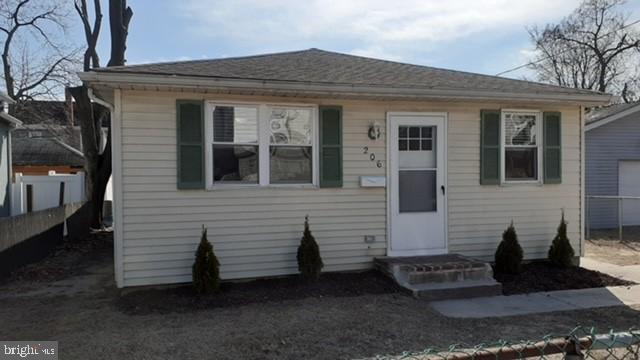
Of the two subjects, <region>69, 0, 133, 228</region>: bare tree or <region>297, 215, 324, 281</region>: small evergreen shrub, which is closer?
<region>297, 215, 324, 281</region>: small evergreen shrub

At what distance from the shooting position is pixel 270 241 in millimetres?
6609

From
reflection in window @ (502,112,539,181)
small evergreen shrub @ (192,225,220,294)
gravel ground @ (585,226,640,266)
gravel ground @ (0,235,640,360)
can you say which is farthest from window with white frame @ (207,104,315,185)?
gravel ground @ (585,226,640,266)

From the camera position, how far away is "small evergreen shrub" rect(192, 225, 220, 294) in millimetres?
5910

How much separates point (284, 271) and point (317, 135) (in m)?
1.92

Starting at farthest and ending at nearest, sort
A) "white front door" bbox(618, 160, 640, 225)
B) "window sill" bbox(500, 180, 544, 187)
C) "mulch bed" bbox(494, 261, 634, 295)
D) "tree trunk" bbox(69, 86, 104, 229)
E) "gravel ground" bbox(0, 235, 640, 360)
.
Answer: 1. "white front door" bbox(618, 160, 640, 225)
2. "tree trunk" bbox(69, 86, 104, 229)
3. "window sill" bbox(500, 180, 544, 187)
4. "mulch bed" bbox(494, 261, 634, 295)
5. "gravel ground" bbox(0, 235, 640, 360)

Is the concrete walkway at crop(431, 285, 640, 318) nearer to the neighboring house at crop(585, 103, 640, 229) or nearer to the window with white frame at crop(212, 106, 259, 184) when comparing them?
the window with white frame at crop(212, 106, 259, 184)

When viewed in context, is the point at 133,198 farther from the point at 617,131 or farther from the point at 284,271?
the point at 617,131

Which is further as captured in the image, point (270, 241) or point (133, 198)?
point (270, 241)

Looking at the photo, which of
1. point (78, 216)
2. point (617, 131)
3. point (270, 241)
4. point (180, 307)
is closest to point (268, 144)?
point (270, 241)

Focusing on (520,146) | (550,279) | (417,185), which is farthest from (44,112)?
(550,279)

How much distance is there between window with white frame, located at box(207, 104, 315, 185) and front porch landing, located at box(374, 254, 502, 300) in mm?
1778

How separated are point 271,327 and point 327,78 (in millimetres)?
3479

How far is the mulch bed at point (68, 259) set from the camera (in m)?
7.54

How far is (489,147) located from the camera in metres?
Result: 7.41
